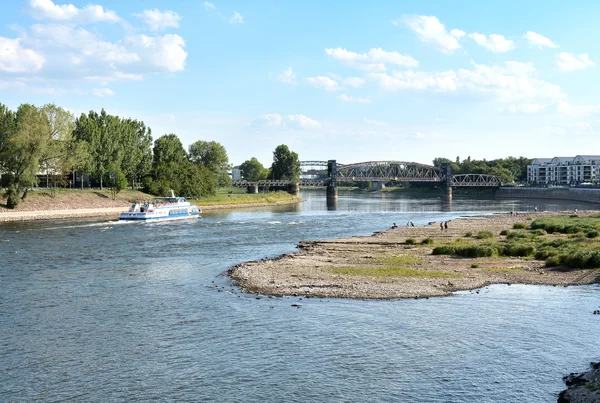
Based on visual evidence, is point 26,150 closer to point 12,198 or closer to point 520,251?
point 12,198

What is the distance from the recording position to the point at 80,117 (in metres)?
149

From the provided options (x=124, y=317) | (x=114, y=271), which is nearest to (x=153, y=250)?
(x=114, y=271)

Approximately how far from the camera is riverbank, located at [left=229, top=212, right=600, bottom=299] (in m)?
42.2

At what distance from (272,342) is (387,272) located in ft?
63.5

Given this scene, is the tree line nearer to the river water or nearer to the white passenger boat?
the white passenger boat

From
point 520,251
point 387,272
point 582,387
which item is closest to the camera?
point 582,387

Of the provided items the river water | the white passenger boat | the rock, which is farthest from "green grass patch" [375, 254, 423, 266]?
the white passenger boat

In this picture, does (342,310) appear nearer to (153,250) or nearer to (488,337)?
(488,337)

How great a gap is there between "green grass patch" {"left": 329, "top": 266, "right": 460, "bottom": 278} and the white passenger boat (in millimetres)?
67811

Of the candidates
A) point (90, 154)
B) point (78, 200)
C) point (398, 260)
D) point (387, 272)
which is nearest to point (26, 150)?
point (78, 200)

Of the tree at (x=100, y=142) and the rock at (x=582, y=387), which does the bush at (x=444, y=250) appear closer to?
the rock at (x=582, y=387)

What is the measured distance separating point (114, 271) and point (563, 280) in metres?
36.6

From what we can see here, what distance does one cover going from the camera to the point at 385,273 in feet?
157

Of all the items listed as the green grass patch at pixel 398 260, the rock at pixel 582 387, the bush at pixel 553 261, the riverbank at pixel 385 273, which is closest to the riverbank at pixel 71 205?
the riverbank at pixel 385 273
